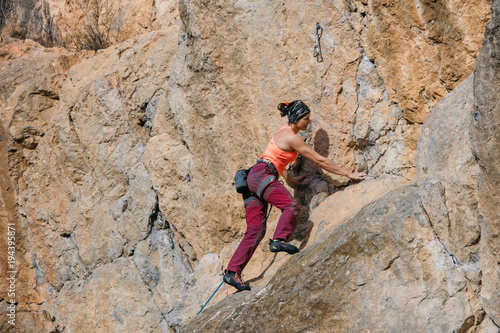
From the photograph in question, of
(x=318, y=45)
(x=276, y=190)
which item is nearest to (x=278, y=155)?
(x=276, y=190)

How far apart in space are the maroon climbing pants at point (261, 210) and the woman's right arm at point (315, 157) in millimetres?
371

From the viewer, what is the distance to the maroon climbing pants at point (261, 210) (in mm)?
5168

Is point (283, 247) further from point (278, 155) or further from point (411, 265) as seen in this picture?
point (411, 265)

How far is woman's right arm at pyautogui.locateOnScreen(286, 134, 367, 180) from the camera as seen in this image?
5.19 meters

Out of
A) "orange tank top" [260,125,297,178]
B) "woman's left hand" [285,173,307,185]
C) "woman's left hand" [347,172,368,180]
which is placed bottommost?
"woman's left hand" [285,173,307,185]

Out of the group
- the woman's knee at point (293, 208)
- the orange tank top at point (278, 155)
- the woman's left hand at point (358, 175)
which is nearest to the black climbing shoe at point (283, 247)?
the woman's knee at point (293, 208)

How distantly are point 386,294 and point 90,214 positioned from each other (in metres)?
5.57

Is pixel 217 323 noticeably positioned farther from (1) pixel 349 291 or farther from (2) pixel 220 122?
(2) pixel 220 122

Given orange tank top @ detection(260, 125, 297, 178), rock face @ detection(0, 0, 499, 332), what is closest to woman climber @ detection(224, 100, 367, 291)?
orange tank top @ detection(260, 125, 297, 178)

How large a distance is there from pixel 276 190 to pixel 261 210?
1.02 feet

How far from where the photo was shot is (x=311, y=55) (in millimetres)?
5770

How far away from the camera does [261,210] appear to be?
5.45m

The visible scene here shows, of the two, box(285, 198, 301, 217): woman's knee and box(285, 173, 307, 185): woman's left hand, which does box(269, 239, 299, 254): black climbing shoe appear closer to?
box(285, 198, 301, 217): woman's knee

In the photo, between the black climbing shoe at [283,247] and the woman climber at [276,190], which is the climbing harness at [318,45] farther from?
the black climbing shoe at [283,247]
